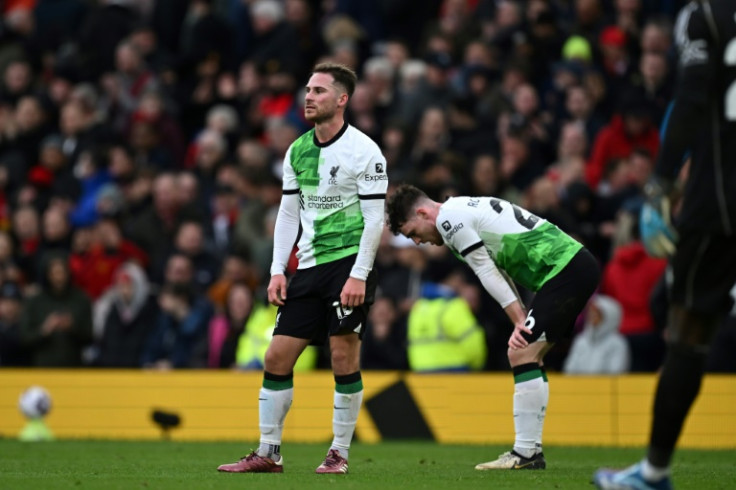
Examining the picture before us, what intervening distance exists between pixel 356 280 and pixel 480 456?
3655 millimetres

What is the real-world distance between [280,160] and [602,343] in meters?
5.78

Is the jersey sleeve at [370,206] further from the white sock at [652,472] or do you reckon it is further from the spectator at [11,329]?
the spectator at [11,329]

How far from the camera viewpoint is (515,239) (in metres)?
10.3

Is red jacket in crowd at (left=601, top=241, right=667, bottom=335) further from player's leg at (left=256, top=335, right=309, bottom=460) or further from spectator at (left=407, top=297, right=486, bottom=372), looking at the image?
player's leg at (left=256, top=335, right=309, bottom=460)

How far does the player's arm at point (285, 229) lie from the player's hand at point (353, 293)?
504mm

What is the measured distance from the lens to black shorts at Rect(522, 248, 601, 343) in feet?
32.8

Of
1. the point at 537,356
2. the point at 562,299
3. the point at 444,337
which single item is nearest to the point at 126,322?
the point at 444,337

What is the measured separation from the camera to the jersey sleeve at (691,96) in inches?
267

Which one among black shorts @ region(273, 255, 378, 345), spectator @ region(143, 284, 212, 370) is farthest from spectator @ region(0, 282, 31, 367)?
black shorts @ region(273, 255, 378, 345)

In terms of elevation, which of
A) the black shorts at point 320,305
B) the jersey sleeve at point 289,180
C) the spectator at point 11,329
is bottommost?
the spectator at point 11,329

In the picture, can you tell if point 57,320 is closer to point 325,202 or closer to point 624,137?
point 624,137

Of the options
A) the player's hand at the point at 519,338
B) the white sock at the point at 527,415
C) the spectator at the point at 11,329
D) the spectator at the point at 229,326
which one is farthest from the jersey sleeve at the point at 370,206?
the spectator at the point at 11,329

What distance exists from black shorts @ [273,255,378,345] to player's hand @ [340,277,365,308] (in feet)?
0.35

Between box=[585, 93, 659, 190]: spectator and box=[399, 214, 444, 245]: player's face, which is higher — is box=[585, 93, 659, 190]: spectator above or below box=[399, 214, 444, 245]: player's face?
above
